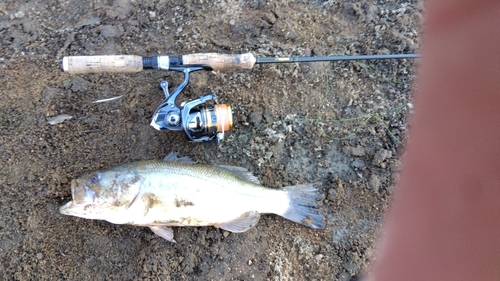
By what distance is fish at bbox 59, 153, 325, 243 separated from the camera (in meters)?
3.32

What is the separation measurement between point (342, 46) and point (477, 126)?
3448 millimetres

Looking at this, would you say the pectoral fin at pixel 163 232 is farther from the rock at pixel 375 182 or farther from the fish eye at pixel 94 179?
the rock at pixel 375 182

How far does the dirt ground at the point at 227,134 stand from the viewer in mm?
3590

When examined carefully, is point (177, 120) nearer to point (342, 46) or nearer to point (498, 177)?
Result: point (342, 46)

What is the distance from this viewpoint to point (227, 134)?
3.96 m

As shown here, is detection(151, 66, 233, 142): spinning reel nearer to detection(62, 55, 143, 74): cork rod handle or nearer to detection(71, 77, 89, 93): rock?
detection(62, 55, 143, 74): cork rod handle

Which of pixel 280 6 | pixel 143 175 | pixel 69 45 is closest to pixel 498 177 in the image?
pixel 143 175

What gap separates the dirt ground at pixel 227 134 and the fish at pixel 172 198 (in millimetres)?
258

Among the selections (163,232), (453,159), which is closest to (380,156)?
(163,232)

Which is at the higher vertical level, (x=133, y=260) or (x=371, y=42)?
(x=371, y=42)

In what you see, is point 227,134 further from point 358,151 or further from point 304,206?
point 358,151

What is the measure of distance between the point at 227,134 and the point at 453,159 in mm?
3004

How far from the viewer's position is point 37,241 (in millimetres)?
3570

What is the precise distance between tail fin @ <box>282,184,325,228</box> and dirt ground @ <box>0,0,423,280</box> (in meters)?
0.12
